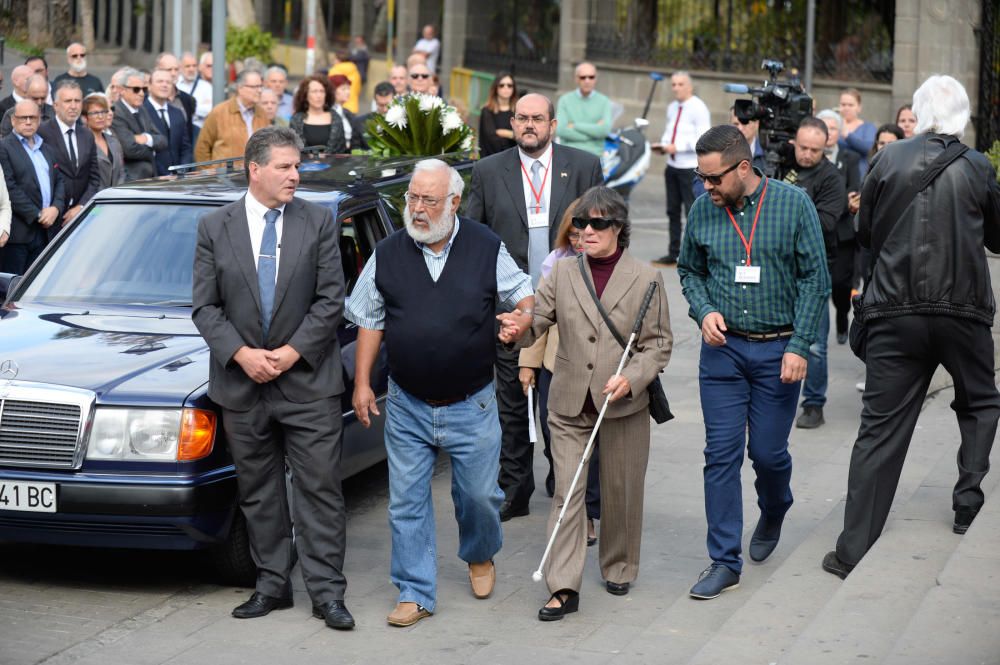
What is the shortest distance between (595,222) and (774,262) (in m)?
0.76

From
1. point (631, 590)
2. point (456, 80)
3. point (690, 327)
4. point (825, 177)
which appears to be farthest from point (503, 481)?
point (456, 80)

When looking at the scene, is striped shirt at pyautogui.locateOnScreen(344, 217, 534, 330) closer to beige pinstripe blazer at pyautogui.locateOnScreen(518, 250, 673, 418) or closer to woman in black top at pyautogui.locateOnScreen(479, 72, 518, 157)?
beige pinstripe blazer at pyautogui.locateOnScreen(518, 250, 673, 418)

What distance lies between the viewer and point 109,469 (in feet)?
20.7

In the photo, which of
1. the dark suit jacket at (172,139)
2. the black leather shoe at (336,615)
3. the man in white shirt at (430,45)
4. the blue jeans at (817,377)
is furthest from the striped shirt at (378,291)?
the man in white shirt at (430,45)

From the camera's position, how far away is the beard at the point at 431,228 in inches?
247

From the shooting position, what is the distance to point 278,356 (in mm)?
6234

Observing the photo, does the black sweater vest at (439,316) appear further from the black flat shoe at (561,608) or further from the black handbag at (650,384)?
the black flat shoe at (561,608)

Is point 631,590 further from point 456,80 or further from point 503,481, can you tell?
point 456,80

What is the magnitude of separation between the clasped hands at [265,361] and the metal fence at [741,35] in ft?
60.2

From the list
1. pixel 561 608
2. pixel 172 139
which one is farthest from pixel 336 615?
pixel 172 139

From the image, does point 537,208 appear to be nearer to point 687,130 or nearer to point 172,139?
point 172,139

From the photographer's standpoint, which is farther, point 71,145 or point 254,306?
point 71,145

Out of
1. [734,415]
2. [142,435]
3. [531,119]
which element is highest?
[531,119]

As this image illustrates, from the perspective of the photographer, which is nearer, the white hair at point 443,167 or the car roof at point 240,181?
the white hair at point 443,167
